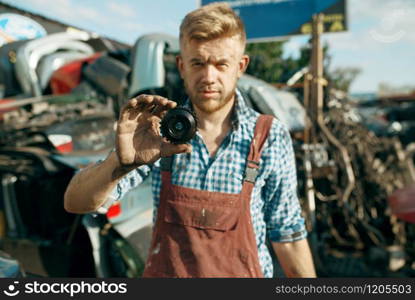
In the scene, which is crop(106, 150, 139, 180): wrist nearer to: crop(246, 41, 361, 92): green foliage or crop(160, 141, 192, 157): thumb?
crop(160, 141, 192, 157): thumb

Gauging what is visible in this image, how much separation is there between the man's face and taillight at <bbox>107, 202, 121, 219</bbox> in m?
1.17

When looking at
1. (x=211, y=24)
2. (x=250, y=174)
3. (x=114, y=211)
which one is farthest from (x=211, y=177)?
(x=114, y=211)

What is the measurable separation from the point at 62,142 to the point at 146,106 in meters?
1.55

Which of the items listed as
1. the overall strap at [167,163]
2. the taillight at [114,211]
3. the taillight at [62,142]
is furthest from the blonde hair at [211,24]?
the taillight at [62,142]

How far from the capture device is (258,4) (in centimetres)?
564

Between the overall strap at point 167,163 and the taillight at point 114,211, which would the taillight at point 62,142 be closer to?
the taillight at point 114,211

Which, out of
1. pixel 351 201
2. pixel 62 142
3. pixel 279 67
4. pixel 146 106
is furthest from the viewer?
pixel 279 67

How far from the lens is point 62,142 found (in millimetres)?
2385

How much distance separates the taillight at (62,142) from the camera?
7.75 ft

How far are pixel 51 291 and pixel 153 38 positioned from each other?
2399 millimetres

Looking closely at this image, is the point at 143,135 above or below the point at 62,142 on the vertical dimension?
above

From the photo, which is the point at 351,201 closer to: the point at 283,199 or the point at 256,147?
the point at 283,199

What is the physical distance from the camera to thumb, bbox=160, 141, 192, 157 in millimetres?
1038

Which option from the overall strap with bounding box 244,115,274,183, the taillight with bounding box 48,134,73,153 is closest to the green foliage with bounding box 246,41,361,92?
the taillight with bounding box 48,134,73,153
